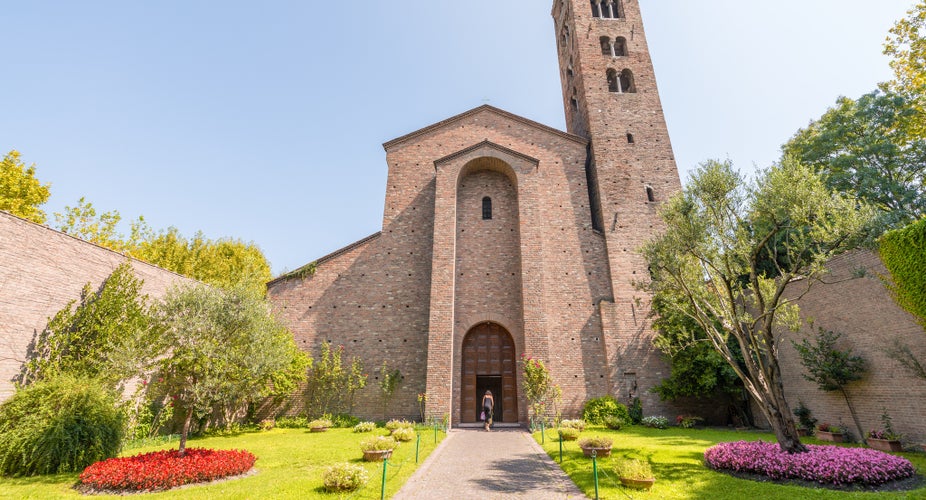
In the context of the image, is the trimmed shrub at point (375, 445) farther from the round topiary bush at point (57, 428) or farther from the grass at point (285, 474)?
the round topiary bush at point (57, 428)

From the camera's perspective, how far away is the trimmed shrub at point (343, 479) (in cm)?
714

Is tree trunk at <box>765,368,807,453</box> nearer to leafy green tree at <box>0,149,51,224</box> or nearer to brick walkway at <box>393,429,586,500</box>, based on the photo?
brick walkway at <box>393,429,586,500</box>

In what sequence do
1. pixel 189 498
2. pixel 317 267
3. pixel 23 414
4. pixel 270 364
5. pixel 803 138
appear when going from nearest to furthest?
pixel 189 498 < pixel 23 414 < pixel 270 364 < pixel 317 267 < pixel 803 138

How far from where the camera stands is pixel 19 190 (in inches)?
785

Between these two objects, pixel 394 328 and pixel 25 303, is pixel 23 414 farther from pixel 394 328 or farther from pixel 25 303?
pixel 394 328

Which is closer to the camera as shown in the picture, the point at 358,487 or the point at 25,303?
the point at 358,487

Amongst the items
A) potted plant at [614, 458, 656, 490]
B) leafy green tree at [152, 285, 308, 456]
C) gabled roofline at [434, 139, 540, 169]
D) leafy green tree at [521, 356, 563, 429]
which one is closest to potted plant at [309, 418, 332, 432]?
leafy green tree at [152, 285, 308, 456]

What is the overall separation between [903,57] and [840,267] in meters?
7.78

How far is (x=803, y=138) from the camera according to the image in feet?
73.8

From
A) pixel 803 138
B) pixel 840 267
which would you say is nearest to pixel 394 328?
pixel 840 267

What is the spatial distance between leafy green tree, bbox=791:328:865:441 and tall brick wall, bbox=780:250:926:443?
20 centimetres

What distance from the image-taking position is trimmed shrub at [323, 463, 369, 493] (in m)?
7.14

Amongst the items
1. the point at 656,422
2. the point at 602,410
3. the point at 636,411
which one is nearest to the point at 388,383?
the point at 602,410

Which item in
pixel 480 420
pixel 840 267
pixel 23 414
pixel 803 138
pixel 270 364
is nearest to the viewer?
pixel 23 414
